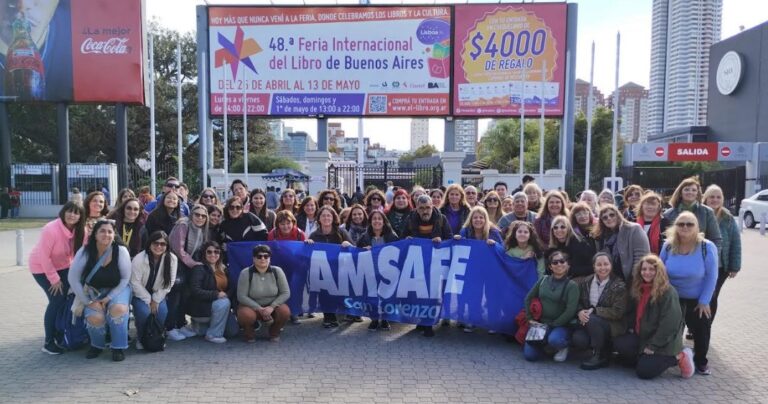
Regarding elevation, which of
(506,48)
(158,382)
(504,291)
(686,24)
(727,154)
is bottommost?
(158,382)

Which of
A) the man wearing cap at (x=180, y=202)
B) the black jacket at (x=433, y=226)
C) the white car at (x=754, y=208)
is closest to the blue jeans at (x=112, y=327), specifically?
the man wearing cap at (x=180, y=202)

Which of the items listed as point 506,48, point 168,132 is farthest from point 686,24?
point 168,132

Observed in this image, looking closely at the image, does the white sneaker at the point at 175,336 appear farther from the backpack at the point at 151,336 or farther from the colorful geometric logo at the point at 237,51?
the colorful geometric logo at the point at 237,51

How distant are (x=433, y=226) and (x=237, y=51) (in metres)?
19.4

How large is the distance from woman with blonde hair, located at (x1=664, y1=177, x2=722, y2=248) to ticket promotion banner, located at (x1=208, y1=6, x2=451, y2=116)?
17.8 meters

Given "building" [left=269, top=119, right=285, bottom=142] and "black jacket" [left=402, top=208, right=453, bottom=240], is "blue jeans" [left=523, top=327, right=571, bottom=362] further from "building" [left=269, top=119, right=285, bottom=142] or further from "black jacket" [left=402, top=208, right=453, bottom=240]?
"building" [left=269, top=119, right=285, bottom=142]

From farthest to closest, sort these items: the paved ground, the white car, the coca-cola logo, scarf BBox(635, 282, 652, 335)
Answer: the coca-cola logo
the white car
scarf BBox(635, 282, 652, 335)
the paved ground

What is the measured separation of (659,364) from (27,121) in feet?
127

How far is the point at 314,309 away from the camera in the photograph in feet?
22.2

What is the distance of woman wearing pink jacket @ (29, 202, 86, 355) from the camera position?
548cm

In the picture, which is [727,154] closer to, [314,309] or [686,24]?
[314,309]

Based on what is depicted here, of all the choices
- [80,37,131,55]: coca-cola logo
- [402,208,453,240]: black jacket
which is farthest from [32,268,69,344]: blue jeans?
[80,37,131,55]: coca-cola logo

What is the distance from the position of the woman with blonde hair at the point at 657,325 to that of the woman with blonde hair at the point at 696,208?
3.69ft

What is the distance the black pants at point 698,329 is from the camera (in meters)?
5.21
